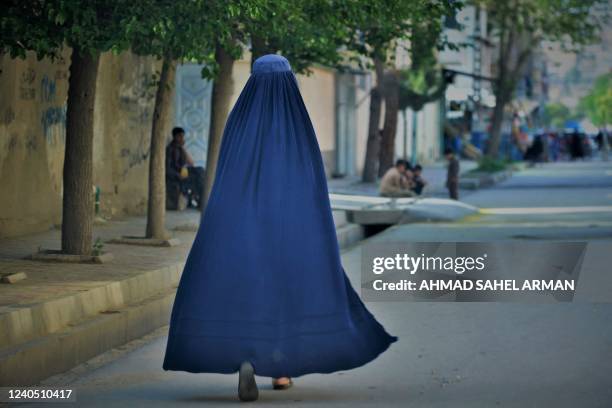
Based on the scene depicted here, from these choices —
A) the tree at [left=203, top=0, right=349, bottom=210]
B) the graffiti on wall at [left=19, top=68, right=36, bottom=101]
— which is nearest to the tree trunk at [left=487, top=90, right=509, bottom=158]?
the tree at [left=203, top=0, right=349, bottom=210]

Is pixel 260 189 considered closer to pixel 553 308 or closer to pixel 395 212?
pixel 553 308

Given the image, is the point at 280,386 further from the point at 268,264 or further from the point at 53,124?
the point at 53,124

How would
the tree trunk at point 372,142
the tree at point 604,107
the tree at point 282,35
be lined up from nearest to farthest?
the tree at point 282,35, the tree trunk at point 372,142, the tree at point 604,107

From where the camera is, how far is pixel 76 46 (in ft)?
45.1

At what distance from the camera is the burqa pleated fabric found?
7812 mm

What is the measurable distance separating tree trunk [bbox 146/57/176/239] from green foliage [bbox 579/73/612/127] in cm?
8768

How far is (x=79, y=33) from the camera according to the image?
12789mm

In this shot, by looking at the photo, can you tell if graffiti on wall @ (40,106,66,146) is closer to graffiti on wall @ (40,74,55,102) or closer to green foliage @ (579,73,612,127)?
graffiti on wall @ (40,74,55,102)

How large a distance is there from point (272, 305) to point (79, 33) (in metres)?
5.62

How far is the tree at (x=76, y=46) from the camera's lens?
40.8 feet

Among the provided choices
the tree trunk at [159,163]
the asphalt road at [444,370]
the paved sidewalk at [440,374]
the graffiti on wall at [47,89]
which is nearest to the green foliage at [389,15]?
the tree trunk at [159,163]

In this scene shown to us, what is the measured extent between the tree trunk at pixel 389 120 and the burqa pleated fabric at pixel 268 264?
32054mm

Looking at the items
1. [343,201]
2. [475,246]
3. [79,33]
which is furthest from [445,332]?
[343,201]

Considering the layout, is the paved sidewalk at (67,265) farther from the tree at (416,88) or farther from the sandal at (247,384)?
the tree at (416,88)
